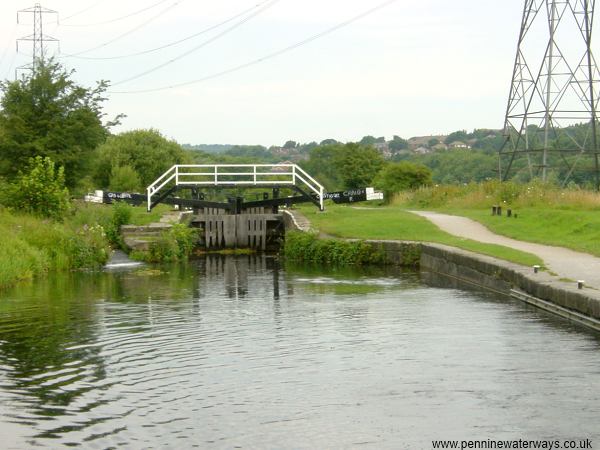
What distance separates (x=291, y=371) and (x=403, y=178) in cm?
3901

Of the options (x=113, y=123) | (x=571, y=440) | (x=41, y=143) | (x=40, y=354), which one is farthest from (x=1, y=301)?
(x=113, y=123)

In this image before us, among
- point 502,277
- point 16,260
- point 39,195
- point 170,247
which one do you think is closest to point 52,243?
point 16,260

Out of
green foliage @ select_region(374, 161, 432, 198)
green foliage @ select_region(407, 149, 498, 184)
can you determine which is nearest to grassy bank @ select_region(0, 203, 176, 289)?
green foliage @ select_region(374, 161, 432, 198)

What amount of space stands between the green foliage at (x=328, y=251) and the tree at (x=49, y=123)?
9805 millimetres

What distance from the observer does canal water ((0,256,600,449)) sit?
9656 millimetres

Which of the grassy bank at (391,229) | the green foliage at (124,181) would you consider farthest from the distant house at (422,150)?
the grassy bank at (391,229)

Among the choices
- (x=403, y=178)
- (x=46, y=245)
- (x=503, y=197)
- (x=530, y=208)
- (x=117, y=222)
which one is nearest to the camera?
(x=46, y=245)

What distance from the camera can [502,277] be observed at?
1941 centimetres

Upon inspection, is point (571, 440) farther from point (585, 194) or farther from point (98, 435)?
point (585, 194)

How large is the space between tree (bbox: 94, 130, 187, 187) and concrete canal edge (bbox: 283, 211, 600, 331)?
115 feet

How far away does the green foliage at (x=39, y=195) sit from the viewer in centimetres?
2895

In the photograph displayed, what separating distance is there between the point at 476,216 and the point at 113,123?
Answer: 1415 centimetres

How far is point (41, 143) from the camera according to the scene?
3438 centimetres

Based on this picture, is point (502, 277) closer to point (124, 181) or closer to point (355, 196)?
point (355, 196)
